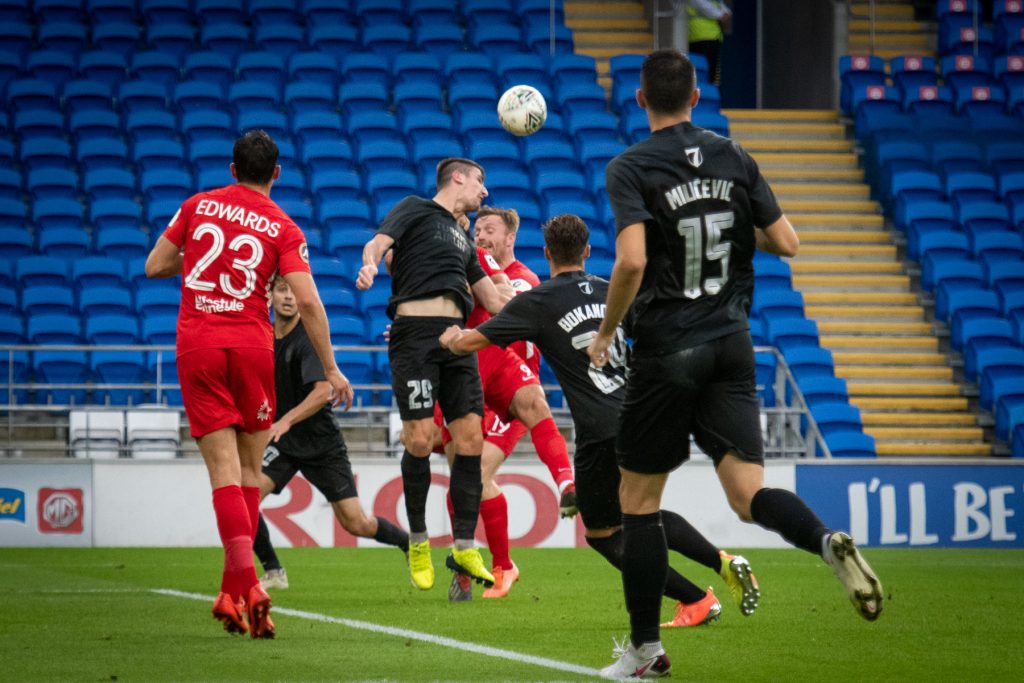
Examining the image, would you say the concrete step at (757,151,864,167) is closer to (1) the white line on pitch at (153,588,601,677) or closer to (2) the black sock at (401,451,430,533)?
(2) the black sock at (401,451,430,533)

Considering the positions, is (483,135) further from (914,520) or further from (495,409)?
(495,409)

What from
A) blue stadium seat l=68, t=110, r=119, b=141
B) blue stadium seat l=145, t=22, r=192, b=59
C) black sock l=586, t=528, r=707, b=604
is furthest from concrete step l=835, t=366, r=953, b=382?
black sock l=586, t=528, r=707, b=604

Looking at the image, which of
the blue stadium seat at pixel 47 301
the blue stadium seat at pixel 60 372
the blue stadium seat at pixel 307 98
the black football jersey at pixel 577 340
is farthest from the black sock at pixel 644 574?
the blue stadium seat at pixel 307 98

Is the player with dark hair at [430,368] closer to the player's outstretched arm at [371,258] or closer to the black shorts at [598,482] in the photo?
the player's outstretched arm at [371,258]

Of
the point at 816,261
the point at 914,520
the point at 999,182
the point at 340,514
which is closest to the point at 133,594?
the point at 340,514

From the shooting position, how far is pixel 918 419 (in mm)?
17406

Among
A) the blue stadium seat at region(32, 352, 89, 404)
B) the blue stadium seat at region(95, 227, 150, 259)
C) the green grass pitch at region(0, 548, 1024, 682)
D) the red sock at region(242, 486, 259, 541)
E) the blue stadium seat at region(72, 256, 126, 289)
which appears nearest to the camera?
the green grass pitch at region(0, 548, 1024, 682)

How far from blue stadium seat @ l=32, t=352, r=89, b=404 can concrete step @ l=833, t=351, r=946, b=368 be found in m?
8.73

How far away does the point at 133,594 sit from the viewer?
9.19 meters

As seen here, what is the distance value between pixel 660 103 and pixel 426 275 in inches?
136

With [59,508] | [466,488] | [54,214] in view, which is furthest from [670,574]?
[54,214]

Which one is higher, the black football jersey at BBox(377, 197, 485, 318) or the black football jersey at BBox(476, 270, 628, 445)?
the black football jersey at BBox(377, 197, 485, 318)

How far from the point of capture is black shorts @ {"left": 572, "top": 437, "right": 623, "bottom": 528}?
6934mm

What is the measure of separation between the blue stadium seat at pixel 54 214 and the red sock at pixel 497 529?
9.93 meters
